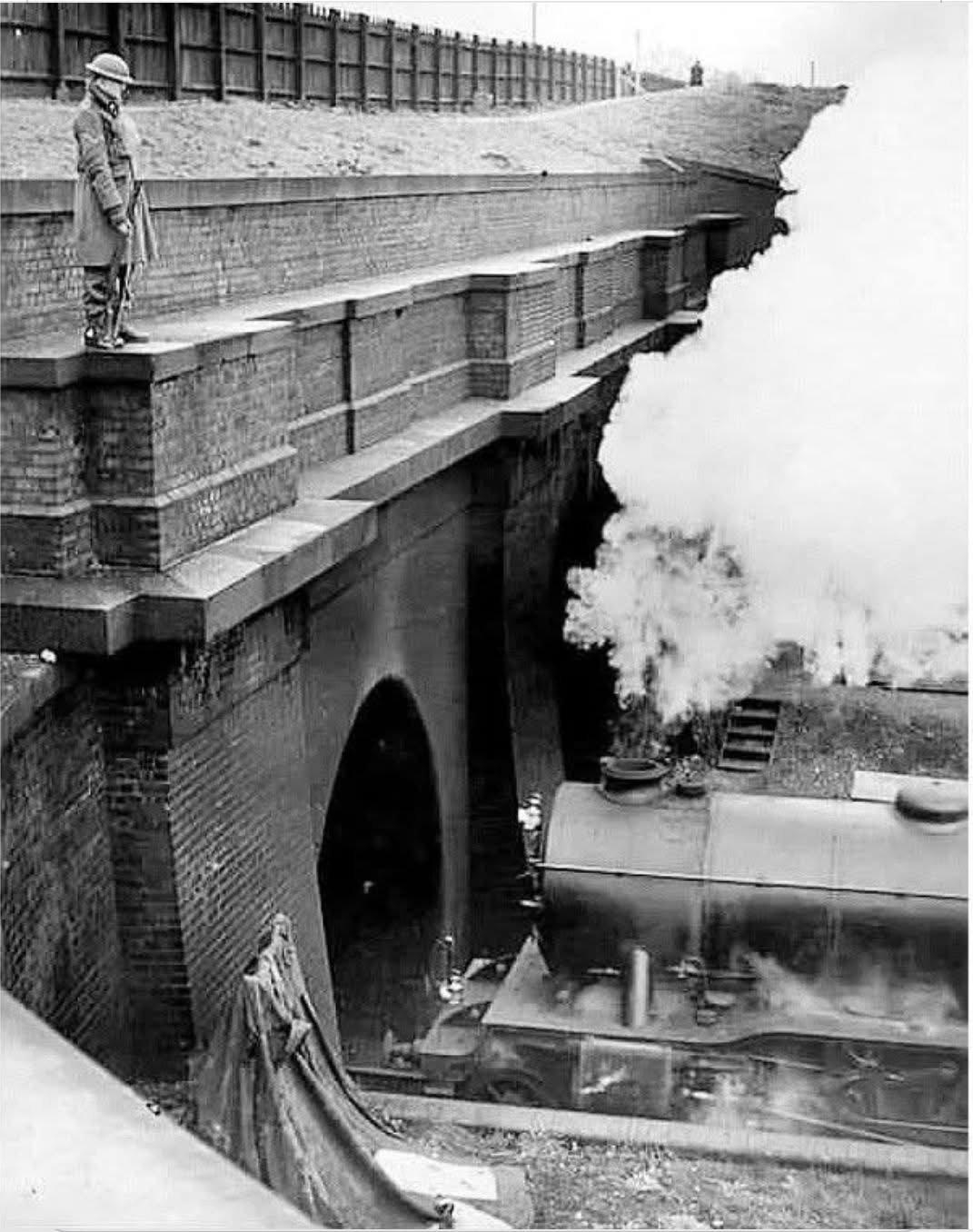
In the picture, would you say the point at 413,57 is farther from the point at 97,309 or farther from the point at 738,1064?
the point at 738,1064

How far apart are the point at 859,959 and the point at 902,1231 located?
169 cm

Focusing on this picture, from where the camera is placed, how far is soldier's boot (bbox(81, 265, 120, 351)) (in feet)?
16.2

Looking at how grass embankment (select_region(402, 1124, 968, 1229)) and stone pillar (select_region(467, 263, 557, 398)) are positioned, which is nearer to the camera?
grass embankment (select_region(402, 1124, 968, 1229))

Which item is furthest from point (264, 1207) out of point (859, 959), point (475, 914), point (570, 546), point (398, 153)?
point (398, 153)

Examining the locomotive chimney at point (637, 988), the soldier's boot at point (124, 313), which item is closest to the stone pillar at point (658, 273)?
the locomotive chimney at point (637, 988)

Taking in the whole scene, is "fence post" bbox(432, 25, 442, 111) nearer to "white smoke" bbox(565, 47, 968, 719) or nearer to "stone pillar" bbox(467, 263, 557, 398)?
"stone pillar" bbox(467, 263, 557, 398)

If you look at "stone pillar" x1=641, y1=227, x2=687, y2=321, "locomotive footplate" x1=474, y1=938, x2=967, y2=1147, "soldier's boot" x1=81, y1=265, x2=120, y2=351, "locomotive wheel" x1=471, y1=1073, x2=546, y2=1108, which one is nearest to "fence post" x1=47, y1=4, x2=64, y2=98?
"soldier's boot" x1=81, y1=265, x2=120, y2=351

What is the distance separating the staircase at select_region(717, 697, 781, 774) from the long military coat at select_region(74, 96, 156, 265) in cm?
471

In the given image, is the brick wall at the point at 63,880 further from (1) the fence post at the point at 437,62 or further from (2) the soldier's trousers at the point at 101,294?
(1) the fence post at the point at 437,62

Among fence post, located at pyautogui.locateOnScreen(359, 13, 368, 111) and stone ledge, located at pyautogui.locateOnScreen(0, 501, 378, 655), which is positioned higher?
fence post, located at pyautogui.locateOnScreen(359, 13, 368, 111)

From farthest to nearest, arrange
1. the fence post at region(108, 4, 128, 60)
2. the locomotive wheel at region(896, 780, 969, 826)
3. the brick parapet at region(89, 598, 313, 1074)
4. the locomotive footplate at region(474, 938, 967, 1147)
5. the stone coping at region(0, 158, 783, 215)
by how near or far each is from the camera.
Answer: the locomotive wheel at region(896, 780, 969, 826) < the locomotive footplate at region(474, 938, 967, 1147) < the fence post at region(108, 4, 128, 60) < the brick parapet at region(89, 598, 313, 1074) < the stone coping at region(0, 158, 783, 215)

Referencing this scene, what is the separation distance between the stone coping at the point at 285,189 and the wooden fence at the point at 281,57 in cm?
47

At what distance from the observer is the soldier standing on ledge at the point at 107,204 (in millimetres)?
4754

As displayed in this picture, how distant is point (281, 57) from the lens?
781cm
